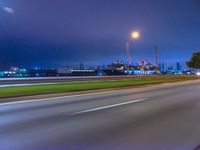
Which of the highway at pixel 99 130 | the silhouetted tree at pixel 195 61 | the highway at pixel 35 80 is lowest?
the highway at pixel 99 130

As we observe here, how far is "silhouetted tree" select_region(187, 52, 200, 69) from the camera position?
14012cm

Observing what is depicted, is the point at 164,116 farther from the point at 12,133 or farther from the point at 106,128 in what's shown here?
the point at 12,133

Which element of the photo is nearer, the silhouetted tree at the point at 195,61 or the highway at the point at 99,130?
the highway at the point at 99,130

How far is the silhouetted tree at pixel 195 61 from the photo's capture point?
140 meters

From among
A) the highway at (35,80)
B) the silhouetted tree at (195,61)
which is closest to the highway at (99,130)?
the highway at (35,80)

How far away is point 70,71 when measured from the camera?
2872 inches

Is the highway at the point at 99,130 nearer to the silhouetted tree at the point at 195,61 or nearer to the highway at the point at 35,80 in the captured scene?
the highway at the point at 35,80

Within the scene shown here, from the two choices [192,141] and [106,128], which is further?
[106,128]

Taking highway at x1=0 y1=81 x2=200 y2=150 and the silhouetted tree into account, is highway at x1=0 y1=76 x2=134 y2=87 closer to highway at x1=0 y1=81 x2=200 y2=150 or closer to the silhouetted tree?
highway at x1=0 y1=81 x2=200 y2=150

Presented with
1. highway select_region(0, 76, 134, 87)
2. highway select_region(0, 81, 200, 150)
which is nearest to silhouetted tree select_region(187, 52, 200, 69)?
highway select_region(0, 76, 134, 87)

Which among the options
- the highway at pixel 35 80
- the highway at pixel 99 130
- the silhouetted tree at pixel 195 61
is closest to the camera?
the highway at pixel 99 130

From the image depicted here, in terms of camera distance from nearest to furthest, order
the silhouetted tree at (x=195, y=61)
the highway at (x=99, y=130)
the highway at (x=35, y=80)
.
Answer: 1. the highway at (x=99, y=130)
2. the highway at (x=35, y=80)
3. the silhouetted tree at (x=195, y=61)

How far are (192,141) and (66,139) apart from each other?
9.81ft

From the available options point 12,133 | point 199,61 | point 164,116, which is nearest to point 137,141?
point 12,133
